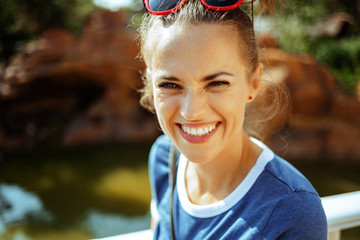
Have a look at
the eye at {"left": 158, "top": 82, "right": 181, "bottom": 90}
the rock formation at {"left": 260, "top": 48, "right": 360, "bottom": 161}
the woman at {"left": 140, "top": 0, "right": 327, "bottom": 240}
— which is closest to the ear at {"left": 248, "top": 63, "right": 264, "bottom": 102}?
the woman at {"left": 140, "top": 0, "right": 327, "bottom": 240}

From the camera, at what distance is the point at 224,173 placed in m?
1.05

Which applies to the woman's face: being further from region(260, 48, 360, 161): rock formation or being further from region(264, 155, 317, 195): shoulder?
region(260, 48, 360, 161): rock formation

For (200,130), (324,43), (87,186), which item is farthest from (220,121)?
(324,43)

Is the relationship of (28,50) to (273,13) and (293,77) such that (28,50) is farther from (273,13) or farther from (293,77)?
(273,13)

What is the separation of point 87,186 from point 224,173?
521cm

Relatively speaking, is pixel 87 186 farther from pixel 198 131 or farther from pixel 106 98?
pixel 198 131

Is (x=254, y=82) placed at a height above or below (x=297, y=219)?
above

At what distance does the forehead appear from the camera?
0.87m

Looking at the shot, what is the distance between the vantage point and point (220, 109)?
0.90 metres

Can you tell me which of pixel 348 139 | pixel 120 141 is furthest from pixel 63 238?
pixel 348 139

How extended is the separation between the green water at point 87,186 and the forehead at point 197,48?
4.09 metres

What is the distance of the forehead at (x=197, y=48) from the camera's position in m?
0.87

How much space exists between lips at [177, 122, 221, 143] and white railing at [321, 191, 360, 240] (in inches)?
15.6

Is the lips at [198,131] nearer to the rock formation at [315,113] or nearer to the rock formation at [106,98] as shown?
the rock formation at [106,98]
